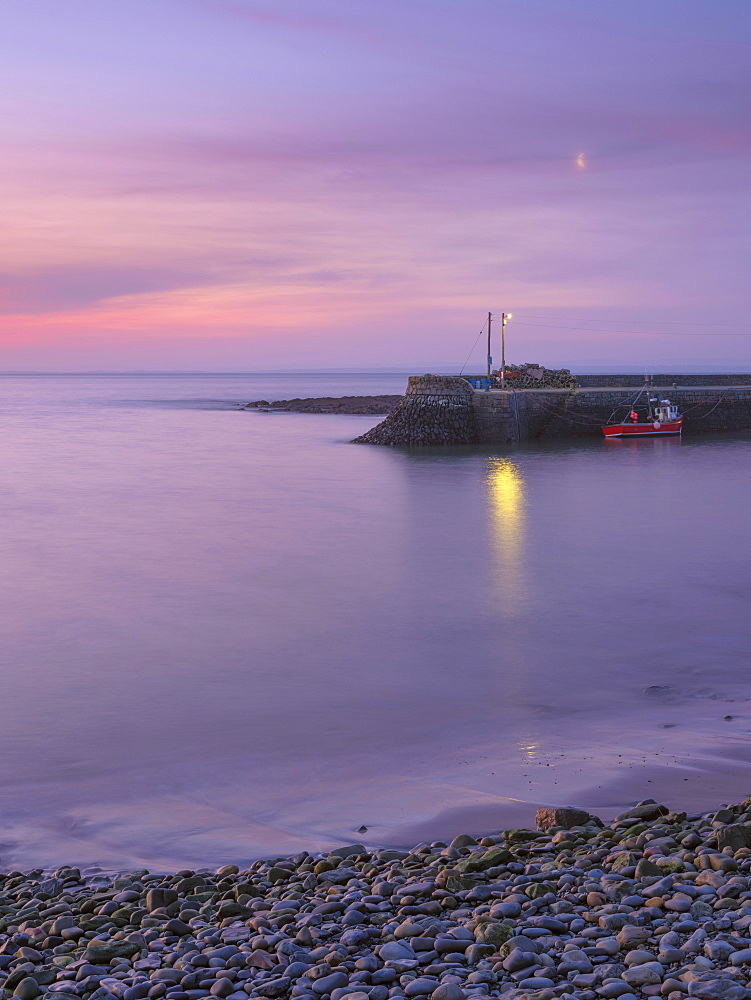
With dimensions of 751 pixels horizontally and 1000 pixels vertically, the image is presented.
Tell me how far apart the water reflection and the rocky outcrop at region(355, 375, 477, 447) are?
433 cm

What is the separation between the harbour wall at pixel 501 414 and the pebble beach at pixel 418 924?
3206 cm

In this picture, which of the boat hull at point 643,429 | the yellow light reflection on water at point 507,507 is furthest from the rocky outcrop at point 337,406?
the yellow light reflection on water at point 507,507

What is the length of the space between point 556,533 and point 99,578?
8944 millimetres

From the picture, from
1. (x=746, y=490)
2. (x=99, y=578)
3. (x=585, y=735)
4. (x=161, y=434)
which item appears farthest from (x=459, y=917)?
(x=161, y=434)

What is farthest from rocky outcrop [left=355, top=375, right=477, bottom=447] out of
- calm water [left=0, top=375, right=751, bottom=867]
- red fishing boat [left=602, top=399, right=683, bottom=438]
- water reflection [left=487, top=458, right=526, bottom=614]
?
calm water [left=0, top=375, right=751, bottom=867]

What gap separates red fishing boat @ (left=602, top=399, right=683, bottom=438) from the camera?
40.8 m

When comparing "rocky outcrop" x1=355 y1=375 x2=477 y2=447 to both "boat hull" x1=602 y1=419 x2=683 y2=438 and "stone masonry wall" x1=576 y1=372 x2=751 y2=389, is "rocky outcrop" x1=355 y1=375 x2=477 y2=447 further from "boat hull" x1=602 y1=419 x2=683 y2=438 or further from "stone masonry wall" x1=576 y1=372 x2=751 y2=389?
"stone masonry wall" x1=576 y1=372 x2=751 y2=389

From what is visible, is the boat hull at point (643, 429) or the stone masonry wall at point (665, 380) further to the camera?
the stone masonry wall at point (665, 380)

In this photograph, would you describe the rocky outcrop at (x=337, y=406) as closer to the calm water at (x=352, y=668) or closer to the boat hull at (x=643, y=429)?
the boat hull at (x=643, y=429)

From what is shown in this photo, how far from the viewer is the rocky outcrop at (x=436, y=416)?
36.4 m

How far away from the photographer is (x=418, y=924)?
3.67m

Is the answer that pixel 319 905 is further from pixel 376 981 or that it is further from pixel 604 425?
pixel 604 425

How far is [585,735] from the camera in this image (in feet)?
23.0

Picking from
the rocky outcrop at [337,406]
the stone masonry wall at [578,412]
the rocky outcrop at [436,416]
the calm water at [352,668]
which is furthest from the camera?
the rocky outcrop at [337,406]
